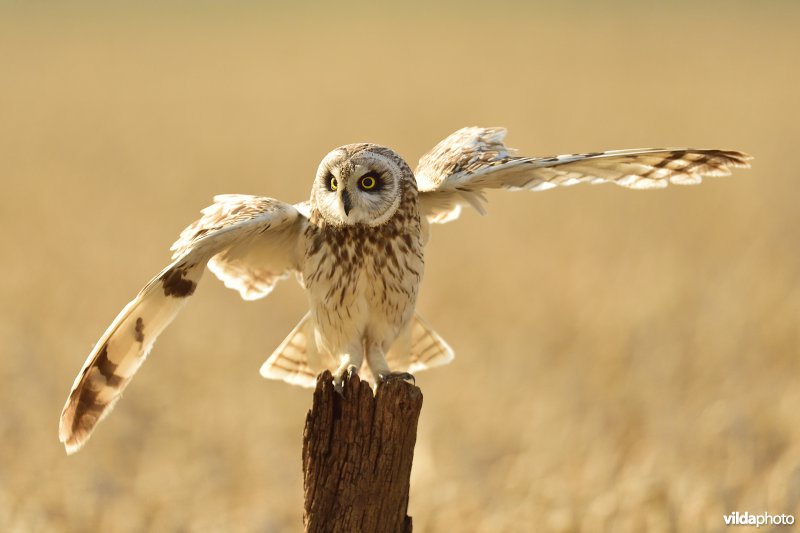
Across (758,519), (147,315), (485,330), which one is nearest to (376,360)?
(147,315)

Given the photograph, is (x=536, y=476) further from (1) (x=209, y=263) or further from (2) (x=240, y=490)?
(1) (x=209, y=263)

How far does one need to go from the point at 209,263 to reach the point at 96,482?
2369mm

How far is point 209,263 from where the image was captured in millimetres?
3875

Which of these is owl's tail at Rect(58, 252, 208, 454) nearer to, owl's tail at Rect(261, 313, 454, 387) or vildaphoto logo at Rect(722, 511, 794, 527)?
owl's tail at Rect(261, 313, 454, 387)

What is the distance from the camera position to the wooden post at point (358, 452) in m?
3.24

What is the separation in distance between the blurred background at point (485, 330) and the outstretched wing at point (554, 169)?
215 centimetres

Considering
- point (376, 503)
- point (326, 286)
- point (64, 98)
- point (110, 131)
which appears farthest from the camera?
point (64, 98)

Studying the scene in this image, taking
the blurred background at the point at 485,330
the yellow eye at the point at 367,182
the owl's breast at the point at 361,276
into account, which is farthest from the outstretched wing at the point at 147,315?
the blurred background at the point at 485,330

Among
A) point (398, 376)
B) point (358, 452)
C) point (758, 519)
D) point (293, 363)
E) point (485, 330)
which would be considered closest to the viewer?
point (358, 452)

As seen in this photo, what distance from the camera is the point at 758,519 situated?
4.98 meters

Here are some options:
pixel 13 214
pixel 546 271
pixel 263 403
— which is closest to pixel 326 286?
pixel 263 403

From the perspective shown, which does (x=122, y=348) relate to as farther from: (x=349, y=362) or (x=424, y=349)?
(x=424, y=349)

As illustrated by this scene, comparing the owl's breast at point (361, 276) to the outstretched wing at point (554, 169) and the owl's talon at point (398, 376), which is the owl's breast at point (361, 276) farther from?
the outstretched wing at point (554, 169)

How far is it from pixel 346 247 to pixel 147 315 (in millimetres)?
748
